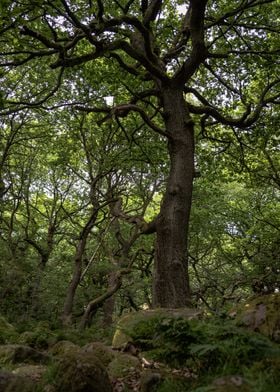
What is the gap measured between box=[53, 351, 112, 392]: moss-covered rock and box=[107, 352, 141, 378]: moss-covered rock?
91cm

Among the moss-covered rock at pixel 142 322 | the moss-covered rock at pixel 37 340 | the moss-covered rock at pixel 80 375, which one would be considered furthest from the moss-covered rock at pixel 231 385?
the moss-covered rock at pixel 37 340

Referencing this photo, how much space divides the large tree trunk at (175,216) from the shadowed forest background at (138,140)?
0.09 feet

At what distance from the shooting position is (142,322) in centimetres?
645

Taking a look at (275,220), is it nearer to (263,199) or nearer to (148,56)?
(263,199)

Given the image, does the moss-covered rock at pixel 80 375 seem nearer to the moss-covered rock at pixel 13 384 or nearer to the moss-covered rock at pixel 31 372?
the moss-covered rock at pixel 13 384

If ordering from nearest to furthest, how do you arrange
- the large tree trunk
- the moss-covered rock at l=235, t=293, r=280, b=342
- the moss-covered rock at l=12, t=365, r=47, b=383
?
the moss-covered rock at l=12, t=365, r=47, b=383, the moss-covered rock at l=235, t=293, r=280, b=342, the large tree trunk

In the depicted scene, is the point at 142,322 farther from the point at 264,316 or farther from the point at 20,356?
the point at 20,356

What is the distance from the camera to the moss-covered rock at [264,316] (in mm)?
5359

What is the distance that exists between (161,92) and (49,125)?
11.2 meters

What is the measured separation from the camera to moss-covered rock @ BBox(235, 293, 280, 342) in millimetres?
5359

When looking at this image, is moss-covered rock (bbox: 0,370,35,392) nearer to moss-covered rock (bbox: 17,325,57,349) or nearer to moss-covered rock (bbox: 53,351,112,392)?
moss-covered rock (bbox: 53,351,112,392)

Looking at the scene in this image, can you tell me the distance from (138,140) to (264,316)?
34.5 ft

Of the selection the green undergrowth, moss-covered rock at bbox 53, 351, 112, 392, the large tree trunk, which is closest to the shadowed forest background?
the large tree trunk

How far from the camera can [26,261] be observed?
18.7m
